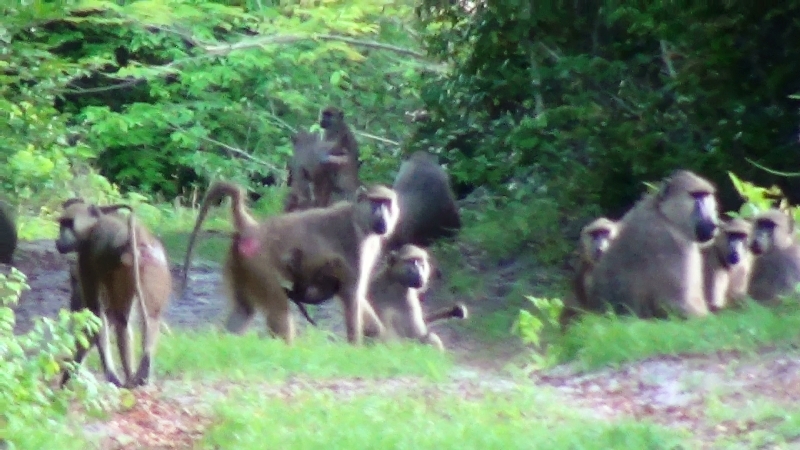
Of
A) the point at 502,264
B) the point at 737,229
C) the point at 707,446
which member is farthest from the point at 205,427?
the point at 502,264

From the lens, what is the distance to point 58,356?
693cm

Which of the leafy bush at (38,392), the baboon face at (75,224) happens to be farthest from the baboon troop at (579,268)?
the leafy bush at (38,392)

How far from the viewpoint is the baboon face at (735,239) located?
895 cm

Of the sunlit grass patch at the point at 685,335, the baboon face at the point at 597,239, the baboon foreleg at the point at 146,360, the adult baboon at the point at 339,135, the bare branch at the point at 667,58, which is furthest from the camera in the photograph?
the adult baboon at the point at 339,135

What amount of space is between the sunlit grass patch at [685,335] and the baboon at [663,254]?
1.59ft

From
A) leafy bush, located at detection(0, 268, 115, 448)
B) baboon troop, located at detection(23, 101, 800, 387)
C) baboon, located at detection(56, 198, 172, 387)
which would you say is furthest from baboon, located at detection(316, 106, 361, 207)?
leafy bush, located at detection(0, 268, 115, 448)

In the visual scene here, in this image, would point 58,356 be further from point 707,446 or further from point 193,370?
point 707,446

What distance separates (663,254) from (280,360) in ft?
8.26

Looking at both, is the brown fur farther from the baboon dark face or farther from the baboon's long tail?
the baboon's long tail

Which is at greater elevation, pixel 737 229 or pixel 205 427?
pixel 737 229

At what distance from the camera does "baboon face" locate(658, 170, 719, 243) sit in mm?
8930

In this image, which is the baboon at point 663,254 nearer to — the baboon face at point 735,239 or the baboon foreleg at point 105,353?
the baboon face at point 735,239

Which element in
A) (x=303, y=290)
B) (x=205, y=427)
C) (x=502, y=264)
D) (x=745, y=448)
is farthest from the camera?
(x=502, y=264)

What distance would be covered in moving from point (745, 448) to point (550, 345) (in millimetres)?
3796
